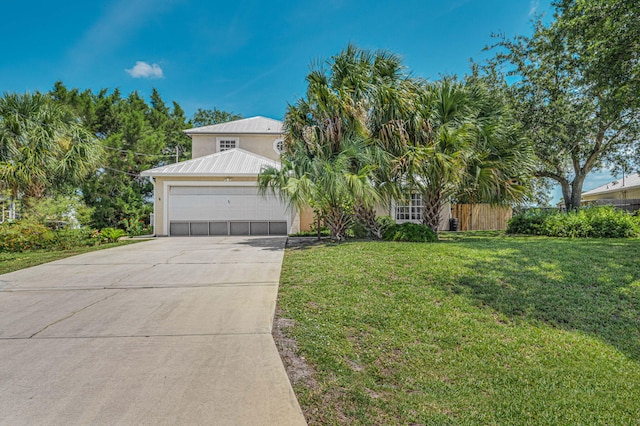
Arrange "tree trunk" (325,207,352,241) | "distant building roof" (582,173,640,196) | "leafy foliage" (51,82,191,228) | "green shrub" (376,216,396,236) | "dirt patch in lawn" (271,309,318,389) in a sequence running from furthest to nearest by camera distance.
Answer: "distant building roof" (582,173,640,196) → "leafy foliage" (51,82,191,228) → "green shrub" (376,216,396,236) → "tree trunk" (325,207,352,241) → "dirt patch in lawn" (271,309,318,389)

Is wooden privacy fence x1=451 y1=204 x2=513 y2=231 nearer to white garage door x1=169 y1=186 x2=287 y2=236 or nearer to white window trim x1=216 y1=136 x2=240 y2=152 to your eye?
white garage door x1=169 y1=186 x2=287 y2=236

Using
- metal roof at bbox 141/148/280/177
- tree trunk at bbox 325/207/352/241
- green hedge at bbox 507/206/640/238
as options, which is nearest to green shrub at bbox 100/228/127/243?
metal roof at bbox 141/148/280/177

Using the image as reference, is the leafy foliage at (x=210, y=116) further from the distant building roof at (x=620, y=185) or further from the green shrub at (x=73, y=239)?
the distant building roof at (x=620, y=185)

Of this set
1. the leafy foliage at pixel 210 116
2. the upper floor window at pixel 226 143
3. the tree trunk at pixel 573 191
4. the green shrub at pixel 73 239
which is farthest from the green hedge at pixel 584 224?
the leafy foliage at pixel 210 116

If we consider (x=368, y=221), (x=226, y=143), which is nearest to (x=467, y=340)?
(x=368, y=221)

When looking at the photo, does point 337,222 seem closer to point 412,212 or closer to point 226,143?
point 412,212

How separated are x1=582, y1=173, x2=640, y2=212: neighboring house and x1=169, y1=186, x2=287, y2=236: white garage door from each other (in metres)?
21.4

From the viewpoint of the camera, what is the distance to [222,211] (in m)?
14.4

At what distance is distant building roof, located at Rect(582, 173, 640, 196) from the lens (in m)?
24.9

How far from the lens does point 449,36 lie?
14.6 meters

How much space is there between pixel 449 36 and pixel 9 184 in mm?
18152

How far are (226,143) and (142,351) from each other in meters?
18.2

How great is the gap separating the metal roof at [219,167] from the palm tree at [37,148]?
101 inches

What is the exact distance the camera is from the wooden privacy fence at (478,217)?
17859mm
